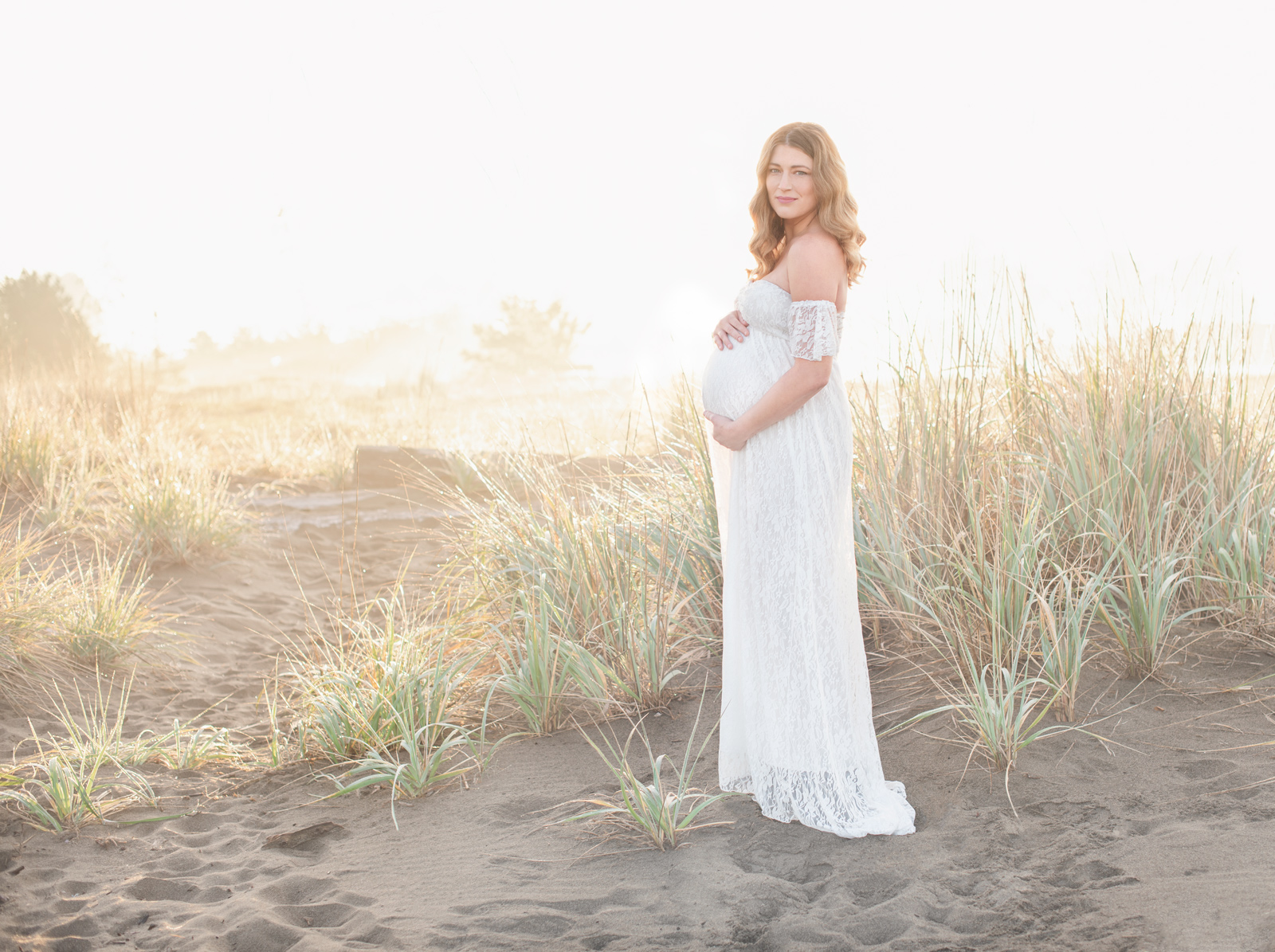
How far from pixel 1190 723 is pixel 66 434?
28.0 ft

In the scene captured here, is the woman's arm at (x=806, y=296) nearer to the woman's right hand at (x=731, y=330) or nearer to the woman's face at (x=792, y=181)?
the woman's face at (x=792, y=181)

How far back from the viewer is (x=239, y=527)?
6613 millimetres

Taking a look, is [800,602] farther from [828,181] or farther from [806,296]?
[828,181]

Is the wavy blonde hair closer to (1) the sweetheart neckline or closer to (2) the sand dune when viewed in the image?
(1) the sweetheart neckline

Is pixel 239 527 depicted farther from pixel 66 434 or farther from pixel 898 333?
pixel 898 333

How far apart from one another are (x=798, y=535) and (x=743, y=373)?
0.50 m

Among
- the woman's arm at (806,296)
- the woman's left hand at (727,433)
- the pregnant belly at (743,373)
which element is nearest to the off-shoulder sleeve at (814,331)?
the woman's arm at (806,296)

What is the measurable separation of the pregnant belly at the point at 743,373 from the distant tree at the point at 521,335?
72.5 ft

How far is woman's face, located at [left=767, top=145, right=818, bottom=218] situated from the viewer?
2.54 metres

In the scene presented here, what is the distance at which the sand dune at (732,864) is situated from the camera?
218 cm

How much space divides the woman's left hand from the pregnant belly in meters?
0.02

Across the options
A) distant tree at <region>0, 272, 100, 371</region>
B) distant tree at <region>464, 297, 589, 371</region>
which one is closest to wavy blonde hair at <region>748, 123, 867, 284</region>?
distant tree at <region>0, 272, 100, 371</region>

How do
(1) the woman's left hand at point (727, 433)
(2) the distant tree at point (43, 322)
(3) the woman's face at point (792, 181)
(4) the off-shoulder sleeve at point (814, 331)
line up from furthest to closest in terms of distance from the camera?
(2) the distant tree at point (43, 322) → (1) the woman's left hand at point (727, 433) → (3) the woman's face at point (792, 181) → (4) the off-shoulder sleeve at point (814, 331)

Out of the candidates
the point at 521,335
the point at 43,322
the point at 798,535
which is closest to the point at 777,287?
the point at 798,535
